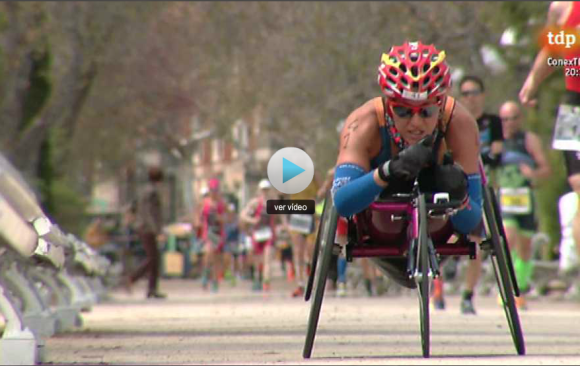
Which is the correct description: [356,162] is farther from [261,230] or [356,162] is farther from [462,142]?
[261,230]

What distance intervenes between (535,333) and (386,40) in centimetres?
1651

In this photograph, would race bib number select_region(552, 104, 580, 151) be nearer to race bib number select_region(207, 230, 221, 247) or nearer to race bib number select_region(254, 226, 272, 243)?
race bib number select_region(254, 226, 272, 243)

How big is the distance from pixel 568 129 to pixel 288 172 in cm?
177

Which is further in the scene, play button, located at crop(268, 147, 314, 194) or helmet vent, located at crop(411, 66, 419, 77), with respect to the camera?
play button, located at crop(268, 147, 314, 194)

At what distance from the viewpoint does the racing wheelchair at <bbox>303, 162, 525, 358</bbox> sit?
320 inches

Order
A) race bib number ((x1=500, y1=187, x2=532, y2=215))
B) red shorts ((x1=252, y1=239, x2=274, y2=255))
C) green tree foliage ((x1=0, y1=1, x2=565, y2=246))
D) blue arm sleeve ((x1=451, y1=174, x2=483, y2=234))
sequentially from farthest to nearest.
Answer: green tree foliage ((x1=0, y1=1, x2=565, y2=246)) < red shorts ((x1=252, y1=239, x2=274, y2=255)) < race bib number ((x1=500, y1=187, x2=532, y2=215)) < blue arm sleeve ((x1=451, y1=174, x2=483, y2=234))

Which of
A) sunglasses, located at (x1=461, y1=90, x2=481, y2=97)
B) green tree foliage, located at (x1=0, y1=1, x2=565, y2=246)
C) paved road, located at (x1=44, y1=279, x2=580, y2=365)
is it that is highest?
green tree foliage, located at (x1=0, y1=1, x2=565, y2=246)

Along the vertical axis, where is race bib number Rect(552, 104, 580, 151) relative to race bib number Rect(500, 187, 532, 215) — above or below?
above

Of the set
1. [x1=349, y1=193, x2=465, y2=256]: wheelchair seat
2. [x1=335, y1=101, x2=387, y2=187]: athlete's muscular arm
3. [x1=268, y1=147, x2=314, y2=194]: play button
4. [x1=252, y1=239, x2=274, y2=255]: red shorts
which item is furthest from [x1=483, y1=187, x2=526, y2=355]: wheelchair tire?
[x1=252, y1=239, x2=274, y2=255]: red shorts

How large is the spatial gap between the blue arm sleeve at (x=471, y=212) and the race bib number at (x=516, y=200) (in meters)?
7.37

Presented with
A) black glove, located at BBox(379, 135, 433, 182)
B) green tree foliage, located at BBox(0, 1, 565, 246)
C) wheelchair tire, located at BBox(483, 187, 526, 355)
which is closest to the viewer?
black glove, located at BBox(379, 135, 433, 182)

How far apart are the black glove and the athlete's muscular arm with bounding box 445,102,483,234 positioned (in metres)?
0.51

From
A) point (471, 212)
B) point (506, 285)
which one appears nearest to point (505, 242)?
point (471, 212)

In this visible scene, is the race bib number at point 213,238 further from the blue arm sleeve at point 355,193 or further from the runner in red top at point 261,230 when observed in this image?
the blue arm sleeve at point 355,193
